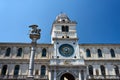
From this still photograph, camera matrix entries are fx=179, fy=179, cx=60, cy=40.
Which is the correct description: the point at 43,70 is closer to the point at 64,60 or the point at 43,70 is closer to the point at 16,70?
the point at 64,60

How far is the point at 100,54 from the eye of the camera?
38.9m

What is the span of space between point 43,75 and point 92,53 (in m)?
11.6

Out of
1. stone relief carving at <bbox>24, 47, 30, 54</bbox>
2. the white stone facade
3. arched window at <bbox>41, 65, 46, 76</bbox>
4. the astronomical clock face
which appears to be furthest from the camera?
stone relief carving at <bbox>24, 47, 30, 54</bbox>

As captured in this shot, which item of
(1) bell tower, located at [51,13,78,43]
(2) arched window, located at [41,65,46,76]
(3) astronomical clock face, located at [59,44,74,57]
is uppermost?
(1) bell tower, located at [51,13,78,43]

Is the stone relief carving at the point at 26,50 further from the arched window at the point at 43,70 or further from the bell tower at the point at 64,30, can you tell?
the bell tower at the point at 64,30

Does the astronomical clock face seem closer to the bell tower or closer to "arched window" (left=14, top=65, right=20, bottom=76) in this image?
the bell tower

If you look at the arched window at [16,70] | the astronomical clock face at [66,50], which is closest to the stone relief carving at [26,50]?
the arched window at [16,70]

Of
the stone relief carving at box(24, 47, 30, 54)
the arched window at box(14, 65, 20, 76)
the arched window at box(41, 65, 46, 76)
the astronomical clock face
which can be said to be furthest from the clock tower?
the arched window at box(14, 65, 20, 76)

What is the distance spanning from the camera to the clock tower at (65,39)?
36219mm

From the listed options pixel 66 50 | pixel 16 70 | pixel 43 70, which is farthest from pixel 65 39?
pixel 16 70

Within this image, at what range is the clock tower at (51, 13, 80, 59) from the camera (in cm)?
3622

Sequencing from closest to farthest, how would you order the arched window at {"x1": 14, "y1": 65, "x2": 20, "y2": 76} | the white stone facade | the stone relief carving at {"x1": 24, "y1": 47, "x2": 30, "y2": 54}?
the white stone facade
the arched window at {"x1": 14, "y1": 65, "x2": 20, "y2": 76}
the stone relief carving at {"x1": 24, "y1": 47, "x2": 30, "y2": 54}

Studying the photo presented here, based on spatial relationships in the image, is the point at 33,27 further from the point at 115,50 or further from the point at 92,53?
the point at 115,50

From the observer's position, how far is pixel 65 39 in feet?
125
